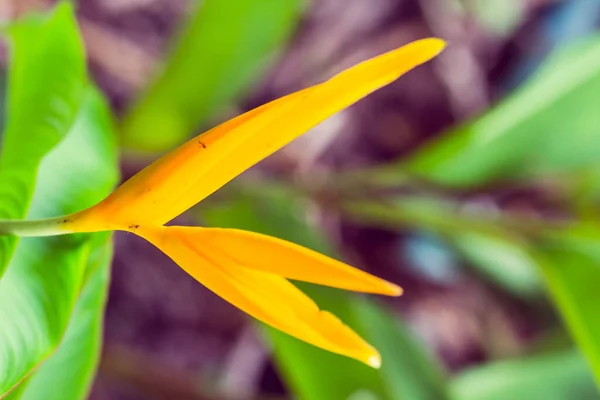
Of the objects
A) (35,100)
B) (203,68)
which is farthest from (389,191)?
(35,100)

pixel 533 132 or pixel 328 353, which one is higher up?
pixel 533 132

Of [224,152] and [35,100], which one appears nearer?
[224,152]

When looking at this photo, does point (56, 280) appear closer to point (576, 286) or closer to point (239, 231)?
point (239, 231)

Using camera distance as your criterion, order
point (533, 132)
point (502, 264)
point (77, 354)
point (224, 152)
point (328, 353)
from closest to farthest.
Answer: point (224, 152)
point (77, 354)
point (328, 353)
point (533, 132)
point (502, 264)

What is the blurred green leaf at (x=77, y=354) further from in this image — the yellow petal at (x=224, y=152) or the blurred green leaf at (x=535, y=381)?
the blurred green leaf at (x=535, y=381)

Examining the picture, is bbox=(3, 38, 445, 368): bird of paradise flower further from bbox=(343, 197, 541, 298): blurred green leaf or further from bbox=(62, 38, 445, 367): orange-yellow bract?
bbox=(343, 197, 541, 298): blurred green leaf

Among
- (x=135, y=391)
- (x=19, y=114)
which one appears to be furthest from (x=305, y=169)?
(x=19, y=114)

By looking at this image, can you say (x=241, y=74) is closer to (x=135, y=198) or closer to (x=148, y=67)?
(x=148, y=67)

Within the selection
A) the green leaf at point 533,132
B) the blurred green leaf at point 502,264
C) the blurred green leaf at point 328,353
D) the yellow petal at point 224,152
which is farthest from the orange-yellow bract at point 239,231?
the blurred green leaf at point 502,264
